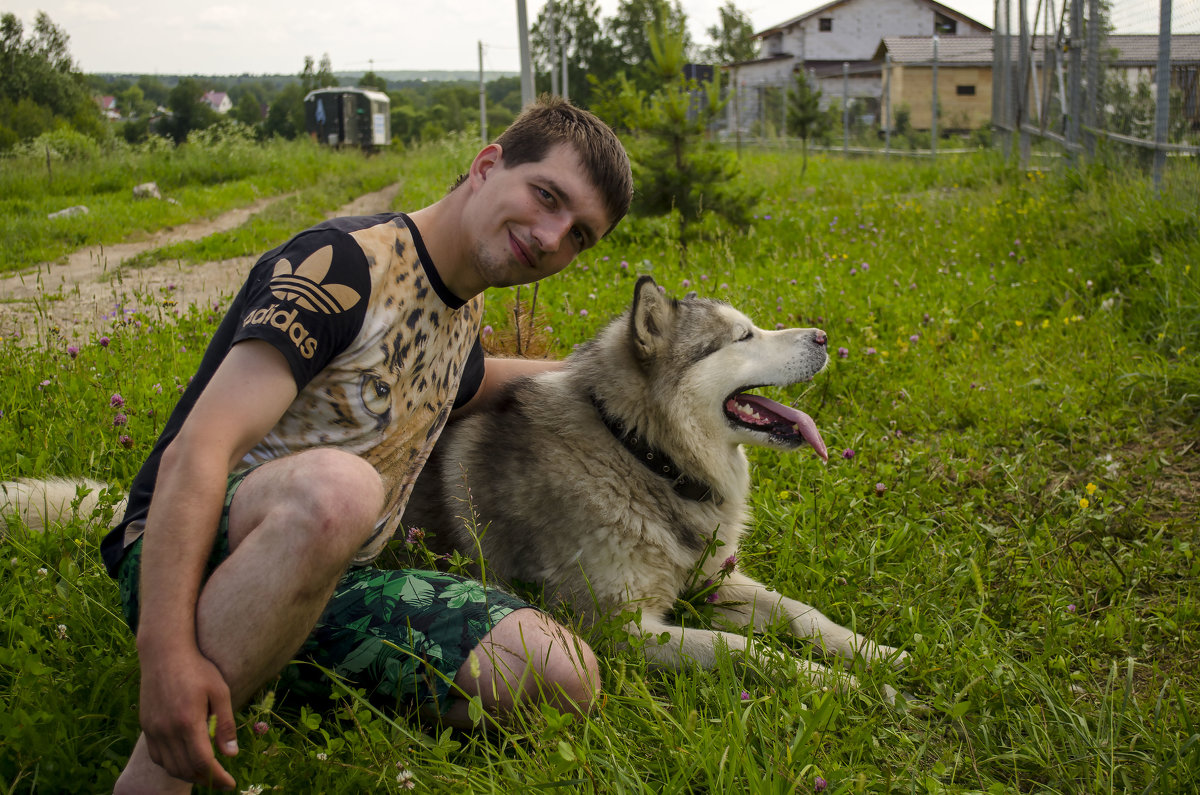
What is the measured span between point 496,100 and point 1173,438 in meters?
85.8

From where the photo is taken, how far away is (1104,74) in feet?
25.7

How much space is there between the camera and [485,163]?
2436mm

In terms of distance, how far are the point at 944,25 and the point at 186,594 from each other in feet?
Answer: 192

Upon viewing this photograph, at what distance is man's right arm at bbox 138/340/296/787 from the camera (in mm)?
1479

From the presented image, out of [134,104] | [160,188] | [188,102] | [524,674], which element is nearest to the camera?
[524,674]

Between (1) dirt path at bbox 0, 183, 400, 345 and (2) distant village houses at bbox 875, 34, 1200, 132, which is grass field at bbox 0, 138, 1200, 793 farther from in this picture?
(2) distant village houses at bbox 875, 34, 1200, 132

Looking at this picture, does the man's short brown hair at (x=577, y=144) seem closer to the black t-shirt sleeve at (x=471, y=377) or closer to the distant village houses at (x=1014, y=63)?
the black t-shirt sleeve at (x=471, y=377)

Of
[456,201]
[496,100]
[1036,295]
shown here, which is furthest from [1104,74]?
[496,100]

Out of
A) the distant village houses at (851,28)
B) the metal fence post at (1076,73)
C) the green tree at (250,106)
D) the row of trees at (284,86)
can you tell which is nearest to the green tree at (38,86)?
the row of trees at (284,86)

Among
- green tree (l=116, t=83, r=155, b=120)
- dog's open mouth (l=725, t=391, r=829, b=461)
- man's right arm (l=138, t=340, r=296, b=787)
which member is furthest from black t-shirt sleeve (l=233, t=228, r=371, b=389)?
green tree (l=116, t=83, r=155, b=120)

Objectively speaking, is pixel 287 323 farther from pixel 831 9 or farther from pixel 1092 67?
pixel 831 9

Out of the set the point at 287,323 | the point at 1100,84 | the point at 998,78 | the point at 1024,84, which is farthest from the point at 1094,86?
the point at 287,323

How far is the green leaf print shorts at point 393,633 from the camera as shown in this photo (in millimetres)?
1987

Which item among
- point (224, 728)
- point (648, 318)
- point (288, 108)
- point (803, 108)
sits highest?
point (288, 108)
